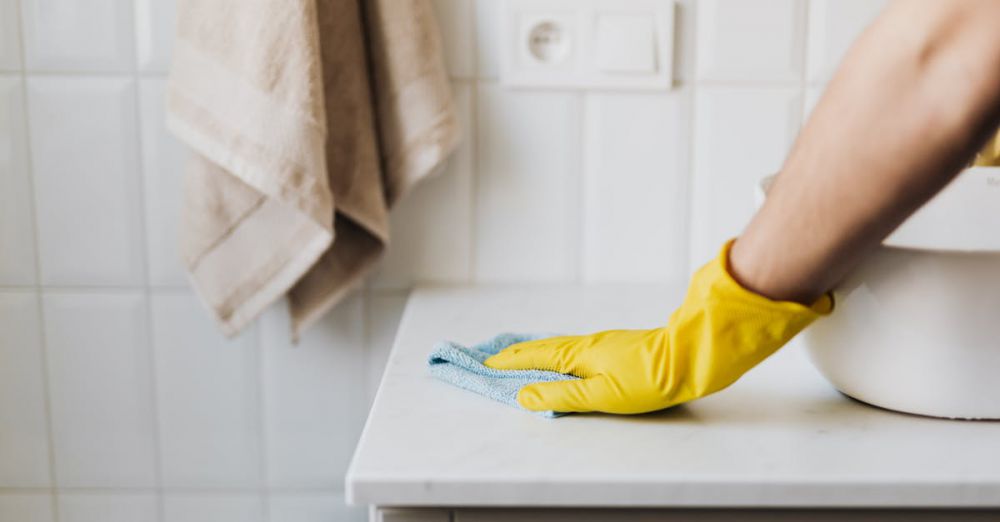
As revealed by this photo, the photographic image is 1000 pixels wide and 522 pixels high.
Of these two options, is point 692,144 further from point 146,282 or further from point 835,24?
point 146,282

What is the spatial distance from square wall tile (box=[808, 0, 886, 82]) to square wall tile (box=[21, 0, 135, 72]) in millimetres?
716

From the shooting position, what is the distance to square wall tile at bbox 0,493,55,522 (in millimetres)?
1206

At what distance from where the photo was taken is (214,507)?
3.96ft

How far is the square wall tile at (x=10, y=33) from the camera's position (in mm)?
1091

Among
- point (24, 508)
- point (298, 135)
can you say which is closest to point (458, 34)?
point (298, 135)

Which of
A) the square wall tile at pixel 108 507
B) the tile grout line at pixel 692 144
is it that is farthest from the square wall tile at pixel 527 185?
the square wall tile at pixel 108 507

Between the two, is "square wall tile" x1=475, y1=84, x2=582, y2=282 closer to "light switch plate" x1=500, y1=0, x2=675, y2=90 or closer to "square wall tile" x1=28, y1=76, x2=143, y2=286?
"light switch plate" x1=500, y1=0, x2=675, y2=90

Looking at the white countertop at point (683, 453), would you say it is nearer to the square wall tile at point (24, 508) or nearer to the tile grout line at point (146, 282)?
the tile grout line at point (146, 282)

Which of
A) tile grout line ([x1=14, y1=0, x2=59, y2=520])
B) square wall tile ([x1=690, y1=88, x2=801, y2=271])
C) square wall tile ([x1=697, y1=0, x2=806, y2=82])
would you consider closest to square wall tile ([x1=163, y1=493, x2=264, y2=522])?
tile grout line ([x1=14, y1=0, x2=59, y2=520])

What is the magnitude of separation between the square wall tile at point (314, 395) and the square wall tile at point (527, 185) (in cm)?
17

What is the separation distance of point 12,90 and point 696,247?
2.46 feet

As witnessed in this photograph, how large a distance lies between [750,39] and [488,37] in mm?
275

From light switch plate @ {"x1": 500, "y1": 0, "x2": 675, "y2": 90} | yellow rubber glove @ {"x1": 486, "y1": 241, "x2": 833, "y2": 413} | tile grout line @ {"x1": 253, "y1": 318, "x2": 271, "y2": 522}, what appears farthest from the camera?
tile grout line @ {"x1": 253, "y1": 318, "x2": 271, "y2": 522}

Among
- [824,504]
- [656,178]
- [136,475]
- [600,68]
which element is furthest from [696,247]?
[136,475]
